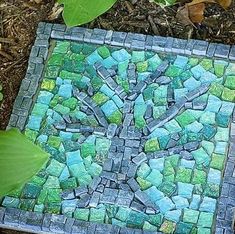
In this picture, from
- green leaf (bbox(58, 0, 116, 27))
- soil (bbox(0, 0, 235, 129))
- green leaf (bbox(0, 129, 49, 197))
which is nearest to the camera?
green leaf (bbox(0, 129, 49, 197))

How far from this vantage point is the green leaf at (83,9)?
5.61 ft

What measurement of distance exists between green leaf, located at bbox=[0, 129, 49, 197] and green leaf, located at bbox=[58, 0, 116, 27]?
1.37ft

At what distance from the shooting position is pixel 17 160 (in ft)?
4.49

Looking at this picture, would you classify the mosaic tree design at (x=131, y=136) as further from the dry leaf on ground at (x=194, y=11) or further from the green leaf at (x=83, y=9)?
the green leaf at (x=83, y=9)

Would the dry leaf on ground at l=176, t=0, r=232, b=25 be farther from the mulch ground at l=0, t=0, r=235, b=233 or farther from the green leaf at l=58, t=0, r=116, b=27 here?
the green leaf at l=58, t=0, r=116, b=27

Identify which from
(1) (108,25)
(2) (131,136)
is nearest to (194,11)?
(1) (108,25)

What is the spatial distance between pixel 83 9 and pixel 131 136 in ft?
1.18

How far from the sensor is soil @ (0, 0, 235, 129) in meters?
2.04

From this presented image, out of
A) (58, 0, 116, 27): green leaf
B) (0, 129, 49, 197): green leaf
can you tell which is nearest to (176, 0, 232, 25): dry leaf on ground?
(58, 0, 116, 27): green leaf

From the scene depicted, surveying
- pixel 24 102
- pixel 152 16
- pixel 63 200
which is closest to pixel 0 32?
pixel 24 102

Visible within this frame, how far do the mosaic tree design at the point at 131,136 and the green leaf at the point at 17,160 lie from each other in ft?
1.48

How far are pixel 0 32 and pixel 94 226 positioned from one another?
0.67 meters

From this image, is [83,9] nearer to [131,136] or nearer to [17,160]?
[131,136]

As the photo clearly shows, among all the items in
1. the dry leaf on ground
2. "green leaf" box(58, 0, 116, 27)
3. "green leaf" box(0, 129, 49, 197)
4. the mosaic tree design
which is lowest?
"green leaf" box(0, 129, 49, 197)
